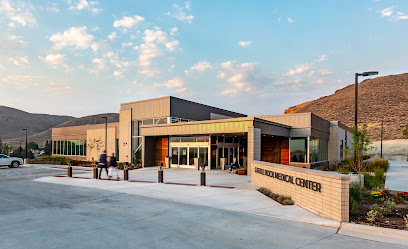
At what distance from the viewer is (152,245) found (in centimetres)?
628

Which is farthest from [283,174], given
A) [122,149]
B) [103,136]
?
[103,136]

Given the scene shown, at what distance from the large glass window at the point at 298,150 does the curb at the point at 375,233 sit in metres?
21.7

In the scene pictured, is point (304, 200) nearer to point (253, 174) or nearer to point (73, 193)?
point (253, 174)

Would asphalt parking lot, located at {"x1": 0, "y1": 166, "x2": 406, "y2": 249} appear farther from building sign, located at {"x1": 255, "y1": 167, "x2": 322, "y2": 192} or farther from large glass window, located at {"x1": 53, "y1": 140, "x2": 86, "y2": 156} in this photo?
large glass window, located at {"x1": 53, "y1": 140, "x2": 86, "y2": 156}

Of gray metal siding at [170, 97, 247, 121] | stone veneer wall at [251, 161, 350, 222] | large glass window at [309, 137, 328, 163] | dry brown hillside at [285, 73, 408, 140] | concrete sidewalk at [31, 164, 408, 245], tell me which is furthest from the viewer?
dry brown hillside at [285, 73, 408, 140]

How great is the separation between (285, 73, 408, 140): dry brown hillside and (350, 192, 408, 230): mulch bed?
268 feet

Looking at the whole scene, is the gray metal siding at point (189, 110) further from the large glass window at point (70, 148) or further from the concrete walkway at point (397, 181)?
the large glass window at point (70, 148)

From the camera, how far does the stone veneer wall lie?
8188 millimetres

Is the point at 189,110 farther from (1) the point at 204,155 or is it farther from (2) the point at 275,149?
(2) the point at 275,149

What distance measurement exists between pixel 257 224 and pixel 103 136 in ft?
121

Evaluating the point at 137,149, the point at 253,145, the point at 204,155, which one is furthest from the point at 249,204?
the point at 137,149

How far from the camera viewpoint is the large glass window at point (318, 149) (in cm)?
2920

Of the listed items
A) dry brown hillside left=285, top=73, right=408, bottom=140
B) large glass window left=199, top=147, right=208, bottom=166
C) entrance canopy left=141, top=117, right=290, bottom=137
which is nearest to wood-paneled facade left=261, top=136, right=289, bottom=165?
entrance canopy left=141, top=117, right=290, bottom=137

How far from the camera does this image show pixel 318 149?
3159 centimetres
